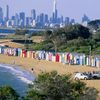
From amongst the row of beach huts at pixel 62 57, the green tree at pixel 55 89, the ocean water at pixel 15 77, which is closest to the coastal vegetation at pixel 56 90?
the green tree at pixel 55 89

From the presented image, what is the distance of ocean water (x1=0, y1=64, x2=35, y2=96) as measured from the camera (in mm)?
32906

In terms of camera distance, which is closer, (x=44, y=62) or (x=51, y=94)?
(x=51, y=94)

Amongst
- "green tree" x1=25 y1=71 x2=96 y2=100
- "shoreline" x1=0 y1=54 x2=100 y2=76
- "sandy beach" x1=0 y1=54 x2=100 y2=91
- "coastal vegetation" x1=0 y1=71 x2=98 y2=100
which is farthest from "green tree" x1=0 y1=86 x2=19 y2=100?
"shoreline" x1=0 y1=54 x2=100 y2=76

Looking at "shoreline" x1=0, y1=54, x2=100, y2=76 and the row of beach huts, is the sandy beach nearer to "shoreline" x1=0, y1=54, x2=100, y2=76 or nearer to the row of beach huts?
"shoreline" x1=0, y1=54, x2=100, y2=76

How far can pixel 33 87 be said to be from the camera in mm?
16469

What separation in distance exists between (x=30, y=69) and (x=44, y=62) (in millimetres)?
2644

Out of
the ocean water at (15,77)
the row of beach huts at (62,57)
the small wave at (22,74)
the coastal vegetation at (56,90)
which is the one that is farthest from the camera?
the row of beach huts at (62,57)

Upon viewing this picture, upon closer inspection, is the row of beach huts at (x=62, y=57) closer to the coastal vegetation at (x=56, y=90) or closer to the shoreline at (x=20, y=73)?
the shoreline at (x=20, y=73)

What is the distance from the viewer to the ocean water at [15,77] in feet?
108

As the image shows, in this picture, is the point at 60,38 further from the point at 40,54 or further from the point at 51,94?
the point at 51,94

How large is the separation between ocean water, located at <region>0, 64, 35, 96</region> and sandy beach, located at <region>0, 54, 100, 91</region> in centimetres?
85

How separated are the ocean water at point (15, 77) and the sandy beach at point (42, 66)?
852mm

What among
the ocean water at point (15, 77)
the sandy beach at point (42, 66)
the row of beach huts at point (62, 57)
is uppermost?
the row of beach huts at point (62, 57)

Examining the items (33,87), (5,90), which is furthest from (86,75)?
(5,90)
